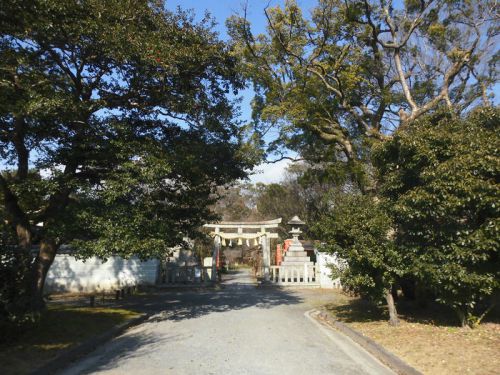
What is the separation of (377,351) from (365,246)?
2.58 m

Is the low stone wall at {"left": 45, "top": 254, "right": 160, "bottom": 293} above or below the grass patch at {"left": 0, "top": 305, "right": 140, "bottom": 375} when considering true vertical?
above

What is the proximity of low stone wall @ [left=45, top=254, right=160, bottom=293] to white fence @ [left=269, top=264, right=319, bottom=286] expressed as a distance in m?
7.10

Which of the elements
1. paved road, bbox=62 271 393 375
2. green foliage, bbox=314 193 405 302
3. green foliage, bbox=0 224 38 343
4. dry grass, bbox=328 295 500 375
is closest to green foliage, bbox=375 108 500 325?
green foliage, bbox=314 193 405 302

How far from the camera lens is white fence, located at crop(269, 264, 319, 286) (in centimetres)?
2419

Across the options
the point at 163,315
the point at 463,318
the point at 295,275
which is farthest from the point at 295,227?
the point at 463,318

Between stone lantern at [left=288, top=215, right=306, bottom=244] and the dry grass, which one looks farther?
stone lantern at [left=288, top=215, right=306, bottom=244]

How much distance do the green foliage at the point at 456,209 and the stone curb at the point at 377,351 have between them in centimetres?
180

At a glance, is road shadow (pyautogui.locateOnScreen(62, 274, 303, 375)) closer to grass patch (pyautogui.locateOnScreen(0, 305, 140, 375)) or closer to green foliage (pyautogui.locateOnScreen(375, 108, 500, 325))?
grass patch (pyautogui.locateOnScreen(0, 305, 140, 375))

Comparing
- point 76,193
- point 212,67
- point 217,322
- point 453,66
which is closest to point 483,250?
point 217,322

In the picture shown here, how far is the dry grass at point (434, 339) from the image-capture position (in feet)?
20.0

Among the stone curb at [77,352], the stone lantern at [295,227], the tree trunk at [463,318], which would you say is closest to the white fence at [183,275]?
the stone lantern at [295,227]

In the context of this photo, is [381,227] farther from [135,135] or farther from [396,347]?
[135,135]

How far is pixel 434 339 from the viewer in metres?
7.88

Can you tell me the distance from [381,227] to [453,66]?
9.88 m
